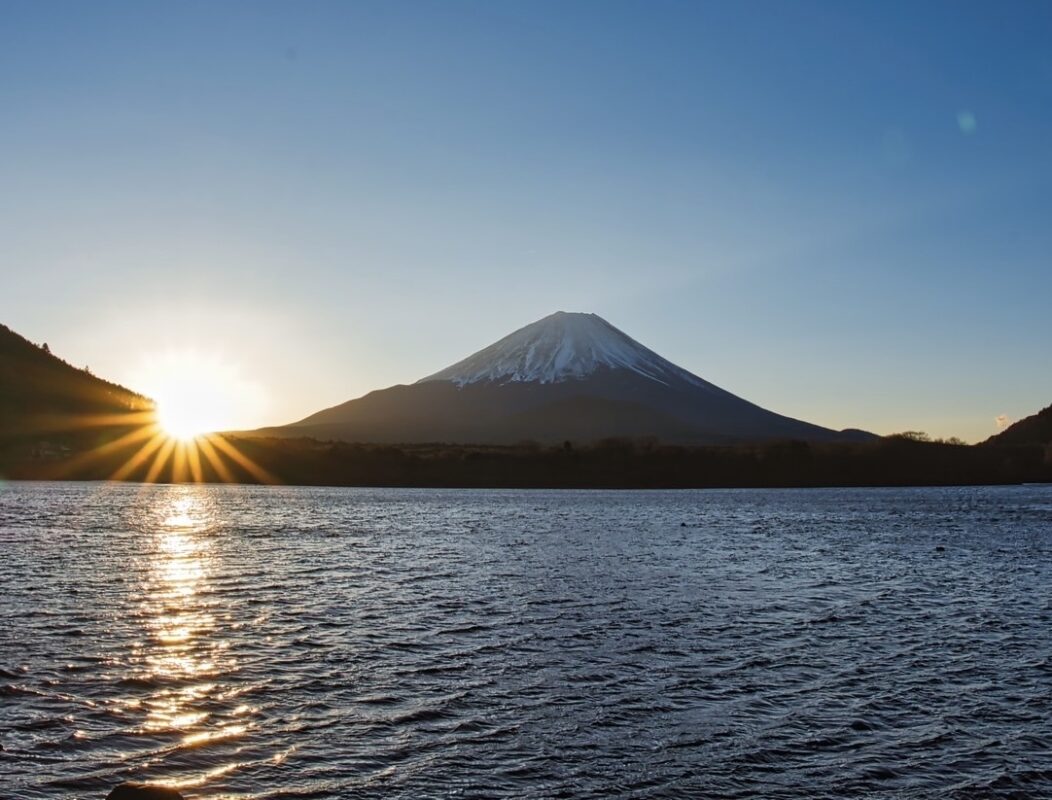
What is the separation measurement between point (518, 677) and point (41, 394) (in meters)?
193

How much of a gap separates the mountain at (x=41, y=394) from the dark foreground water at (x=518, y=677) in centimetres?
14825

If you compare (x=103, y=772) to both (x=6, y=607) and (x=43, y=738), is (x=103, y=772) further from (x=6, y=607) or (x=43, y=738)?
(x=6, y=607)

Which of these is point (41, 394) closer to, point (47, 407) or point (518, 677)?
point (47, 407)

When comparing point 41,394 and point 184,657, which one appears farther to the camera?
point 41,394

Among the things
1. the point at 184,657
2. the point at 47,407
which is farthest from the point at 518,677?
the point at 47,407

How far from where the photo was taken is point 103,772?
43.0 ft

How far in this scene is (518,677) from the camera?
65.7 feet

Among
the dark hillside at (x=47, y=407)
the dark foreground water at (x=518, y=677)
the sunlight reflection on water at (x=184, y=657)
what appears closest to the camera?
the dark foreground water at (x=518, y=677)

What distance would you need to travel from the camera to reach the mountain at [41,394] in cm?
17612

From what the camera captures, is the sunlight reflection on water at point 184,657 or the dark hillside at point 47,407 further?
the dark hillside at point 47,407

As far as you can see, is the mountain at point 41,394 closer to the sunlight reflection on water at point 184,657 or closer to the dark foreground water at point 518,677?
the dark foreground water at point 518,677

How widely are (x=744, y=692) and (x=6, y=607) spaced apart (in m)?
21.8

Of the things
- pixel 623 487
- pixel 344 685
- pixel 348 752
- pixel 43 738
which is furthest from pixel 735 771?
pixel 623 487

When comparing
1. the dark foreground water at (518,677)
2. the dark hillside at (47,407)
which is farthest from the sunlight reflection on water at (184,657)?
the dark hillside at (47,407)
